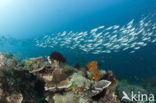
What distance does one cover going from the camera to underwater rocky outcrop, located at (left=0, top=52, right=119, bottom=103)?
4125 millimetres

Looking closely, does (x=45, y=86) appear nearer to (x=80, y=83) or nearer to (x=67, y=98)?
(x=67, y=98)

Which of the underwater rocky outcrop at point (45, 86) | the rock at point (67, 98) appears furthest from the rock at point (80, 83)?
the rock at point (67, 98)

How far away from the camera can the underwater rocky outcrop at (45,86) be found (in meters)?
4.12

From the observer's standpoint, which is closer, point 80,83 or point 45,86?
point 45,86

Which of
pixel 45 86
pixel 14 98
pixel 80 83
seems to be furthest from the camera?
pixel 80 83

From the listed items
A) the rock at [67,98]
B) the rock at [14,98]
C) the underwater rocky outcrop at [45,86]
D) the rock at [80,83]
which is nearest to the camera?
the rock at [14,98]

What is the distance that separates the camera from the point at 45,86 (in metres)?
4.41

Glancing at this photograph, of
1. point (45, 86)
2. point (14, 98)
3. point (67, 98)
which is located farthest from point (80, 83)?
point (14, 98)

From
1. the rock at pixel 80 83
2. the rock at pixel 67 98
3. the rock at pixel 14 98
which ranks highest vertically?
the rock at pixel 80 83

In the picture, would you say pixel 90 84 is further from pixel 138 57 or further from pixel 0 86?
pixel 138 57

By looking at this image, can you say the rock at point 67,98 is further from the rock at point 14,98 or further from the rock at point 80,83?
the rock at point 14,98

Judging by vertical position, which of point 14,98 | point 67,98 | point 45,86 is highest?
point 45,86

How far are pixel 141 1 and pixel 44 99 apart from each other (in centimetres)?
6453

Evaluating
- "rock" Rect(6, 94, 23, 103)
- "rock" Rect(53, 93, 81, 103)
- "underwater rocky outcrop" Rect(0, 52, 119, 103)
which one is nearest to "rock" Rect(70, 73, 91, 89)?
"underwater rocky outcrop" Rect(0, 52, 119, 103)
